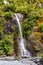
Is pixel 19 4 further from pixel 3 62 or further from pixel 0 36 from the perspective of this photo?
pixel 3 62

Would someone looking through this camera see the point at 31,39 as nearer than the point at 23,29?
Yes

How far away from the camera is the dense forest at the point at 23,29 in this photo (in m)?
22.9

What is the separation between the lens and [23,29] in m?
25.4

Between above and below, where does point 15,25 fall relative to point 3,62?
above

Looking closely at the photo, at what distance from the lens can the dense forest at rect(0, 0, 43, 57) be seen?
22.9 m

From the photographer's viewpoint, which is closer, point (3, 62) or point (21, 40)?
point (3, 62)

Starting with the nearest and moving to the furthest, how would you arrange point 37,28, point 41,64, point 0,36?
point 41,64 < point 0,36 < point 37,28

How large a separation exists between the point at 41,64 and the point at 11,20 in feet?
21.9

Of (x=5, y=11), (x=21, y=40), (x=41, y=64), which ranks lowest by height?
(x=41, y=64)

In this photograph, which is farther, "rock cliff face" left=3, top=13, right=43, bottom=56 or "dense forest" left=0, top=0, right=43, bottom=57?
"rock cliff face" left=3, top=13, right=43, bottom=56

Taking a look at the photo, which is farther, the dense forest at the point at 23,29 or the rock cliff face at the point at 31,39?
the rock cliff face at the point at 31,39

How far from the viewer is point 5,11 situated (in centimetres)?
2625

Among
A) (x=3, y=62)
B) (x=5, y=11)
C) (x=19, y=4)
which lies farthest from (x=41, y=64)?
(x=19, y=4)

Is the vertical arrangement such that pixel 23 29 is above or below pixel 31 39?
above
